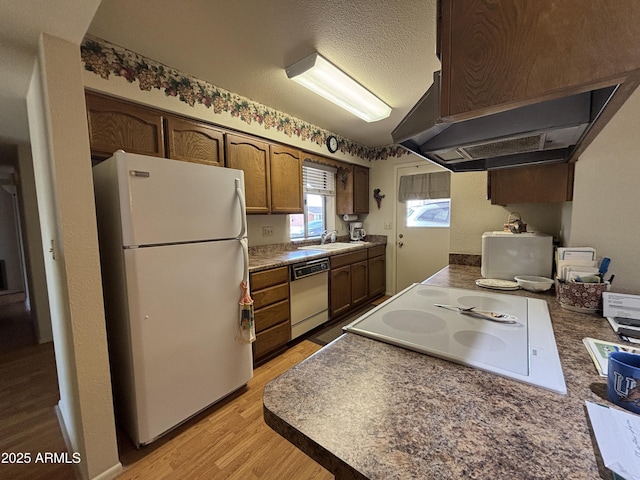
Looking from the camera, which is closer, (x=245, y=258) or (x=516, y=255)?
(x=516, y=255)

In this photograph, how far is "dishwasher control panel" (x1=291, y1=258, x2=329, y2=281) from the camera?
8.11 feet

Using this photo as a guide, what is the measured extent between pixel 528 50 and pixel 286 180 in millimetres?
2417

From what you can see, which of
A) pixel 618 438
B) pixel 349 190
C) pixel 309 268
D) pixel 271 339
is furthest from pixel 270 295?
pixel 349 190

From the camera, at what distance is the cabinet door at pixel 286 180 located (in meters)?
2.65

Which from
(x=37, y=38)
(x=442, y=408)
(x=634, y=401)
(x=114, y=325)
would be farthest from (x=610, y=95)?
(x=114, y=325)

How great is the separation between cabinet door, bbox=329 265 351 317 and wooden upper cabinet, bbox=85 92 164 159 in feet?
6.65

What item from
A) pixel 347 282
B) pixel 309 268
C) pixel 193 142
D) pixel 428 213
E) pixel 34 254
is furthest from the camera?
pixel 428 213

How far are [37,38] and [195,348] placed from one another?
1638 millimetres

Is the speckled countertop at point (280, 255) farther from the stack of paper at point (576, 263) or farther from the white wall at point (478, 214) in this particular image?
the stack of paper at point (576, 263)

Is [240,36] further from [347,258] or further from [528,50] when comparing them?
[347,258]

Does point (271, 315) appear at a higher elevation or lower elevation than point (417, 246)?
lower

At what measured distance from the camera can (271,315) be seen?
2273 millimetres

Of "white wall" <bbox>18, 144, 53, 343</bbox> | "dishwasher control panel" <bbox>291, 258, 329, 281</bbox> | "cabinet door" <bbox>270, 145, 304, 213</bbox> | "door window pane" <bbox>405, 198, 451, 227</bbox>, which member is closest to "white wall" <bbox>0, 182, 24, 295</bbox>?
"white wall" <bbox>18, 144, 53, 343</bbox>

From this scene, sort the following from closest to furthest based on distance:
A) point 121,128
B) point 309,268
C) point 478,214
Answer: point 121,128, point 478,214, point 309,268
